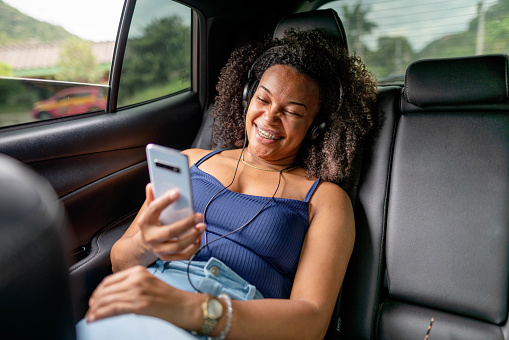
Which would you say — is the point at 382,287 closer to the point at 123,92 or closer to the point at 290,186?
the point at 290,186

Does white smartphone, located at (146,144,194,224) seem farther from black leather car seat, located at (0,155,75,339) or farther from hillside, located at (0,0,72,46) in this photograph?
hillside, located at (0,0,72,46)

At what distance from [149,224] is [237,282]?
1.25 ft

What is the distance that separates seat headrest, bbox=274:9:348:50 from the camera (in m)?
1.75

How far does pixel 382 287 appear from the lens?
4.83 feet

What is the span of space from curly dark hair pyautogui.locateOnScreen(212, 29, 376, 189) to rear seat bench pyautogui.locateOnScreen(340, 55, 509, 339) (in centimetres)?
9

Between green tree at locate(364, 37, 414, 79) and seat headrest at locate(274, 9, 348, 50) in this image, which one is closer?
seat headrest at locate(274, 9, 348, 50)

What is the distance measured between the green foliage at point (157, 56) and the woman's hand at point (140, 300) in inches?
50.2

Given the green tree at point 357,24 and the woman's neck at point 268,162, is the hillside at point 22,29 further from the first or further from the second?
the green tree at point 357,24

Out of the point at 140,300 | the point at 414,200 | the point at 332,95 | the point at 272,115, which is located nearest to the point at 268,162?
the point at 272,115

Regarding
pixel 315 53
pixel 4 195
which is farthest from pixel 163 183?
pixel 315 53

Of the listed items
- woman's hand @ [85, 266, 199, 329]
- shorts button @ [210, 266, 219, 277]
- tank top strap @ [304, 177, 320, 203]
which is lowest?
shorts button @ [210, 266, 219, 277]

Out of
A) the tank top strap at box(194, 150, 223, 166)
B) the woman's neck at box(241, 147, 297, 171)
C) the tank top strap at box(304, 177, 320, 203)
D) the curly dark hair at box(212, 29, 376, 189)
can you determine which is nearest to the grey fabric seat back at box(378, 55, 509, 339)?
the curly dark hair at box(212, 29, 376, 189)

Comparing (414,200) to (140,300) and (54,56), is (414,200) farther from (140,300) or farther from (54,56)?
(54,56)

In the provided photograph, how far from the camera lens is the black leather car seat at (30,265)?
49 centimetres
